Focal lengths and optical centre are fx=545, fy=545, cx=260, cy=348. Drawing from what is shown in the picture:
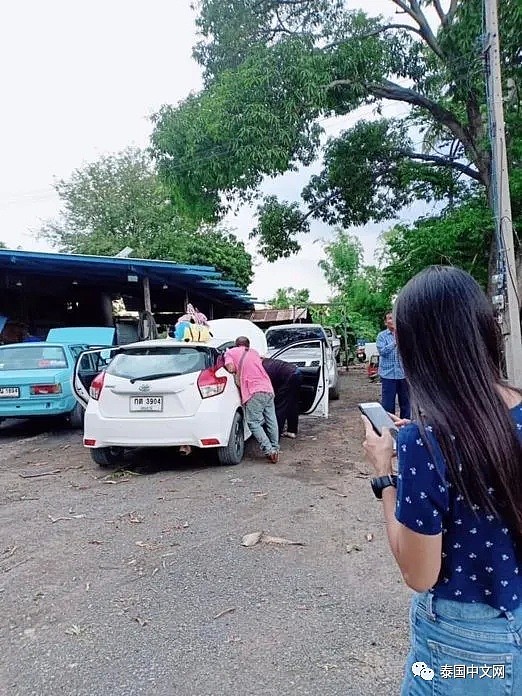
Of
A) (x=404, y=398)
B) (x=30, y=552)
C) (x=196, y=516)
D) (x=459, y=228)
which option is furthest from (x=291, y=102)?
(x=30, y=552)

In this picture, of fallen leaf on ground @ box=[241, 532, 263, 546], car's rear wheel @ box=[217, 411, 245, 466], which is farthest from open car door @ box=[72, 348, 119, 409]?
fallen leaf on ground @ box=[241, 532, 263, 546]

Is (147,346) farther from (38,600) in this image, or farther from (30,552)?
(38,600)

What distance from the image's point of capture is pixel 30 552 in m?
4.09

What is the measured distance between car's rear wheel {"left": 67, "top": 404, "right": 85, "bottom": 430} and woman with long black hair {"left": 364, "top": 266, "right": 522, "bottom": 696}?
8.75 meters

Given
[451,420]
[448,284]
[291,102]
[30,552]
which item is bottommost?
[30,552]

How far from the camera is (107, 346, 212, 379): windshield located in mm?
6113

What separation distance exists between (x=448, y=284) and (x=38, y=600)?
3236mm

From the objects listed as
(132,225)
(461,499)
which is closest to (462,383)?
(461,499)

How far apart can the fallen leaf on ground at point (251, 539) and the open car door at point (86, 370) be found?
10.5ft

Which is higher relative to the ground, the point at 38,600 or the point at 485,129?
the point at 485,129

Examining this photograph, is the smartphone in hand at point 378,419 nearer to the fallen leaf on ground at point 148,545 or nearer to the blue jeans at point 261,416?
the fallen leaf on ground at point 148,545

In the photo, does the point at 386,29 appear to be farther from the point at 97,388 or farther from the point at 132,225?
the point at 132,225

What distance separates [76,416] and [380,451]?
8.72 m

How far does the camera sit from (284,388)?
7625 mm
